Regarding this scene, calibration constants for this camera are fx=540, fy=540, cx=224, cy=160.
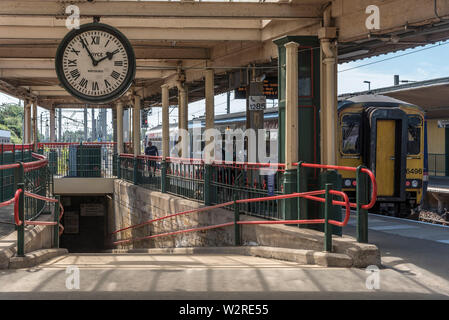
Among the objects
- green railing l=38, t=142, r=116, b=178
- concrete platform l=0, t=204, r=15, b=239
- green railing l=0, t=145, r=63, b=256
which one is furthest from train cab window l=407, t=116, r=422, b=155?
green railing l=38, t=142, r=116, b=178

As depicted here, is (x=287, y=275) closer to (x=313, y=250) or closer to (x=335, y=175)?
(x=313, y=250)

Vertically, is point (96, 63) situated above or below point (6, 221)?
above

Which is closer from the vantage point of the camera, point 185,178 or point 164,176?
point 185,178

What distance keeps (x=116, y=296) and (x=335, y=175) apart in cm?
437

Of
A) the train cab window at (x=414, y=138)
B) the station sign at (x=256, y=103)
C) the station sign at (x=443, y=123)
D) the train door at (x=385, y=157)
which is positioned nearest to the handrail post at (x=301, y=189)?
the station sign at (x=256, y=103)

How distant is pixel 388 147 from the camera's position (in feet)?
47.4

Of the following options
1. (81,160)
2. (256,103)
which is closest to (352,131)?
(256,103)

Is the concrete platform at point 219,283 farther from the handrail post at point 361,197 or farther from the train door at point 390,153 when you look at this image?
the train door at point 390,153

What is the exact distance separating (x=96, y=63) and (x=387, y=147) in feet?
30.5

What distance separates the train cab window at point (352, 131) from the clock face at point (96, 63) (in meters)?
8.62

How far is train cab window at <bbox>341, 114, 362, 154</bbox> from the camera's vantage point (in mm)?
14805

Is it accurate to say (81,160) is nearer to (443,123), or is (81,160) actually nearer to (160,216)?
(160,216)

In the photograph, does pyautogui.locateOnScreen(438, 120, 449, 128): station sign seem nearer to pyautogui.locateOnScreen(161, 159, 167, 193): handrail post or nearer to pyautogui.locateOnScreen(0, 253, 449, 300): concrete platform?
pyautogui.locateOnScreen(161, 159, 167, 193): handrail post

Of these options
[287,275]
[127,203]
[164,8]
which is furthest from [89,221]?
[287,275]
